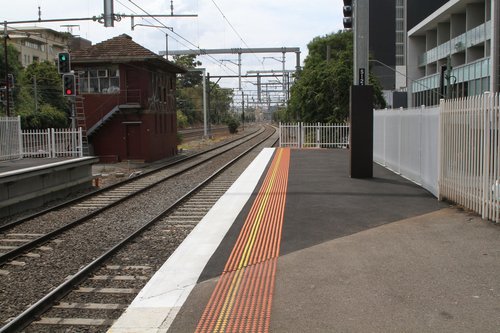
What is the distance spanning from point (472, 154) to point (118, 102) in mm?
25384

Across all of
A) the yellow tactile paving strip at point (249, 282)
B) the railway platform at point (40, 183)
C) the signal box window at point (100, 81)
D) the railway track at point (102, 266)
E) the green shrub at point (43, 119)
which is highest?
the signal box window at point (100, 81)

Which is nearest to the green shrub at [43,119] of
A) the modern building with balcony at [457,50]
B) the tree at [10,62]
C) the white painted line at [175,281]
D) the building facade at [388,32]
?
the tree at [10,62]

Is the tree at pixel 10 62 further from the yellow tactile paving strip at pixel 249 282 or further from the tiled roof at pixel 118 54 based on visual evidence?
the yellow tactile paving strip at pixel 249 282

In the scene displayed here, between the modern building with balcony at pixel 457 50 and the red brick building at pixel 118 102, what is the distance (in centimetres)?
1656

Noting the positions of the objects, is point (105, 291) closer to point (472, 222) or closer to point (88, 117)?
point (472, 222)

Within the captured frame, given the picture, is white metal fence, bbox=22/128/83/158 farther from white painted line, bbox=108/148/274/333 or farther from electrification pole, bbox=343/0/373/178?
white painted line, bbox=108/148/274/333

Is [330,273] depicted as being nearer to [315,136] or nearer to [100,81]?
[100,81]

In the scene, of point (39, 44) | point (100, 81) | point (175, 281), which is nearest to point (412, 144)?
point (175, 281)

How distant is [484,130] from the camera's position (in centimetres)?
885

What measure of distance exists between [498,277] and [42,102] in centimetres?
6634

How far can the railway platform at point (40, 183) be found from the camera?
494 inches

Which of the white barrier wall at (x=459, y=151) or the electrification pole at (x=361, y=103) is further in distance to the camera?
the electrification pole at (x=361, y=103)

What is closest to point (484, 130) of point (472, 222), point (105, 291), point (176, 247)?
point (472, 222)

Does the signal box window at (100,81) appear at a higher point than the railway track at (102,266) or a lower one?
higher
